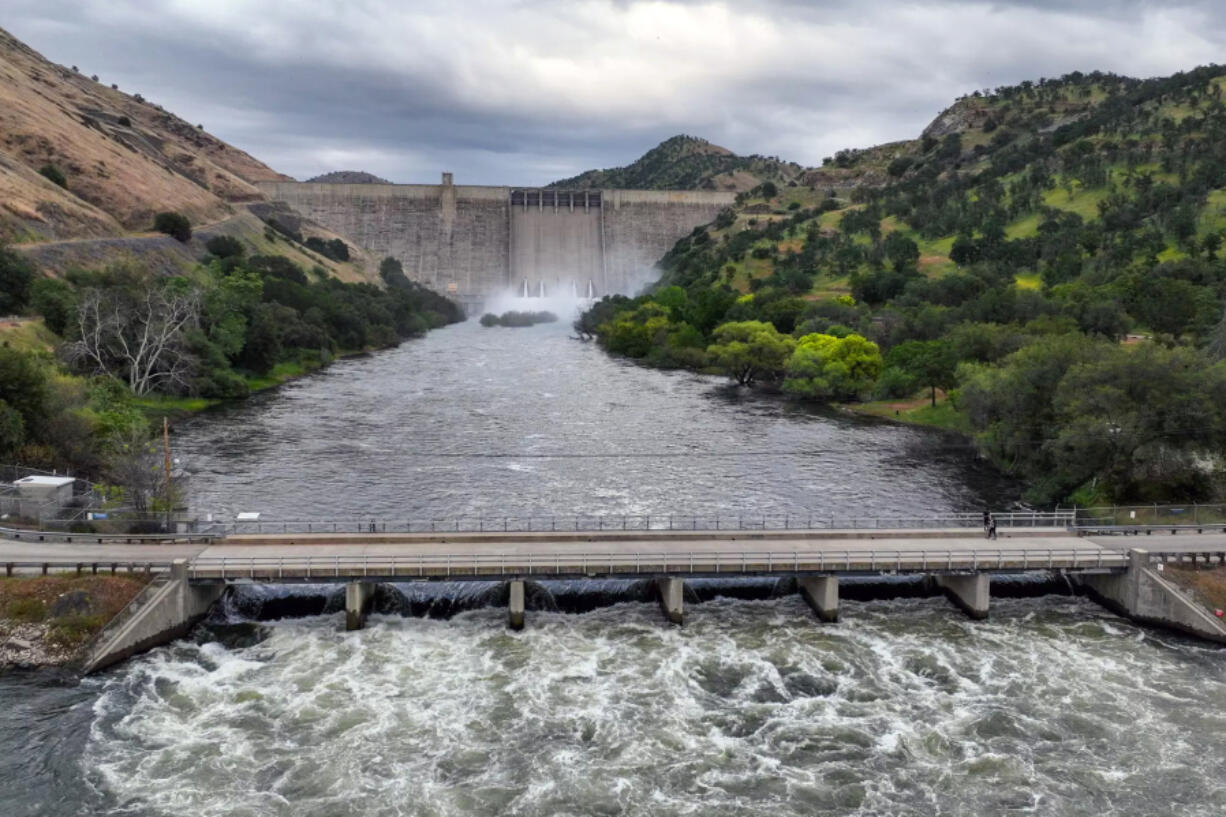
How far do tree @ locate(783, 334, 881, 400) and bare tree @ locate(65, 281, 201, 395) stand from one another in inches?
2353

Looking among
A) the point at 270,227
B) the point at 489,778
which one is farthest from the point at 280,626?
the point at 270,227

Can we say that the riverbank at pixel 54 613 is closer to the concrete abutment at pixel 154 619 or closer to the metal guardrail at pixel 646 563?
the concrete abutment at pixel 154 619

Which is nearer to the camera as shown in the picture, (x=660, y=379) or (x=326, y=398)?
(x=326, y=398)

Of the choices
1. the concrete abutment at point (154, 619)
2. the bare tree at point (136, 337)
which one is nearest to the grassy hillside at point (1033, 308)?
the concrete abutment at point (154, 619)

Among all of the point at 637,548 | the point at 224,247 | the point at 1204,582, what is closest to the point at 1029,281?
the point at 1204,582

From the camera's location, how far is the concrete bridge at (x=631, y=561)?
39750mm

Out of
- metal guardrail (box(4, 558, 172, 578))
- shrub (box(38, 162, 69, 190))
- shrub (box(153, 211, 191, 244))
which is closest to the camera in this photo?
metal guardrail (box(4, 558, 172, 578))

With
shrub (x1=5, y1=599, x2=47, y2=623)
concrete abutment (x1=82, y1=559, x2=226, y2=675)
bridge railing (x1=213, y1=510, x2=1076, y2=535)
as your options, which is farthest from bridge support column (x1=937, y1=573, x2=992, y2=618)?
shrub (x1=5, y1=599, x2=47, y2=623)

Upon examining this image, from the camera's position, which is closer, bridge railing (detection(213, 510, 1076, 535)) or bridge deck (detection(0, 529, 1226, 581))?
bridge deck (detection(0, 529, 1226, 581))

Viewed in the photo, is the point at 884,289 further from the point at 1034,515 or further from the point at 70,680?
the point at 70,680

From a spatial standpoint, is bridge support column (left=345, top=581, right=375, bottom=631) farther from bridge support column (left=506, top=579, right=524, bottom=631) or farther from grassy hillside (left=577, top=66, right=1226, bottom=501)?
grassy hillside (left=577, top=66, right=1226, bottom=501)

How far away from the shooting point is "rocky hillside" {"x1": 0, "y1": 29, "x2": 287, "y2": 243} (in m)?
113

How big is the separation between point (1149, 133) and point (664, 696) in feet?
570

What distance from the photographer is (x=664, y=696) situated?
34812 mm
